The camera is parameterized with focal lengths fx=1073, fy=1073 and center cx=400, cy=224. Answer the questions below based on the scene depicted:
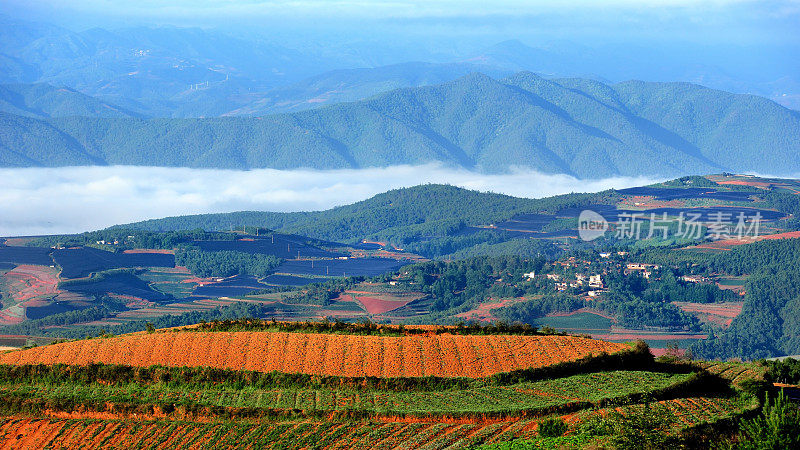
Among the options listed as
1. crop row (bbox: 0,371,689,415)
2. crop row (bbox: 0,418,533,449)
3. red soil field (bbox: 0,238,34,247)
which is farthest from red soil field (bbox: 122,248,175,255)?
crop row (bbox: 0,418,533,449)

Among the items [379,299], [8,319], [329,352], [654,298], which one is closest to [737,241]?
[654,298]

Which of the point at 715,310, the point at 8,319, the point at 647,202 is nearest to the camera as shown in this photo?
the point at 715,310

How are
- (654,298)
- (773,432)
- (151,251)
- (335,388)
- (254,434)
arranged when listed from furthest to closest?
1. (151,251)
2. (654,298)
3. (335,388)
4. (254,434)
5. (773,432)

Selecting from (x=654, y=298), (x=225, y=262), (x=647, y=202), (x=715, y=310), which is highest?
(x=647, y=202)

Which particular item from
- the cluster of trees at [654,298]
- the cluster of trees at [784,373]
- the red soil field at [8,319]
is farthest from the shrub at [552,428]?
the red soil field at [8,319]

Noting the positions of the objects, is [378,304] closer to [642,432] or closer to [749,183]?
[642,432]

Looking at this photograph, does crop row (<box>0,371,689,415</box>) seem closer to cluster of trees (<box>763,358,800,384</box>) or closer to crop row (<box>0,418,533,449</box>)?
crop row (<box>0,418,533,449</box>)

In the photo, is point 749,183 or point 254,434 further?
point 749,183
